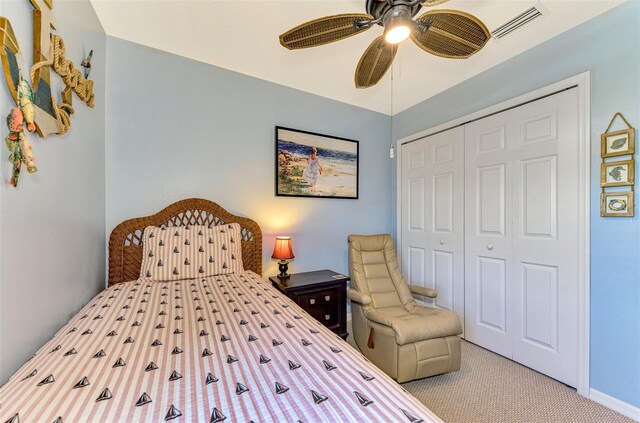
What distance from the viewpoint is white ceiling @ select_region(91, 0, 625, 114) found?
1.76 meters

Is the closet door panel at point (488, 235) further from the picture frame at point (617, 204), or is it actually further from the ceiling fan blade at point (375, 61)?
the ceiling fan blade at point (375, 61)

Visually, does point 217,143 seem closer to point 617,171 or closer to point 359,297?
point 359,297

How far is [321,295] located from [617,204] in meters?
2.26

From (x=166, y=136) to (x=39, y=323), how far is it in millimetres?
1621

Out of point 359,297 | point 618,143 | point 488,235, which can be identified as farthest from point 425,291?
point 618,143

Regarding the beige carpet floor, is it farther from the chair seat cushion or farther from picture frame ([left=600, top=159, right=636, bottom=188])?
picture frame ([left=600, top=159, right=636, bottom=188])

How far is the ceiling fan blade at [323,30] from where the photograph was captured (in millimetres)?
1271

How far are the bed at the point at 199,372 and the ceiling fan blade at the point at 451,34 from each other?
157cm

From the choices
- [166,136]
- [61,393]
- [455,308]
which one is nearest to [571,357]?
[455,308]

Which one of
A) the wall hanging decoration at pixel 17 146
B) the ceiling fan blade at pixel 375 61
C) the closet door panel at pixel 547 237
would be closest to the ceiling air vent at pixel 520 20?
the closet door panel at pixel 547 237

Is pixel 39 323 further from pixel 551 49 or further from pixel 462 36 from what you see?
pixel 551 49

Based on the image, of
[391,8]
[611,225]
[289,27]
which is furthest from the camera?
[289,27]

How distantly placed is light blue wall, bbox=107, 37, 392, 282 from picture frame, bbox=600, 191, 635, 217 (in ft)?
6.80

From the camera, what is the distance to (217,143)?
2463mm
